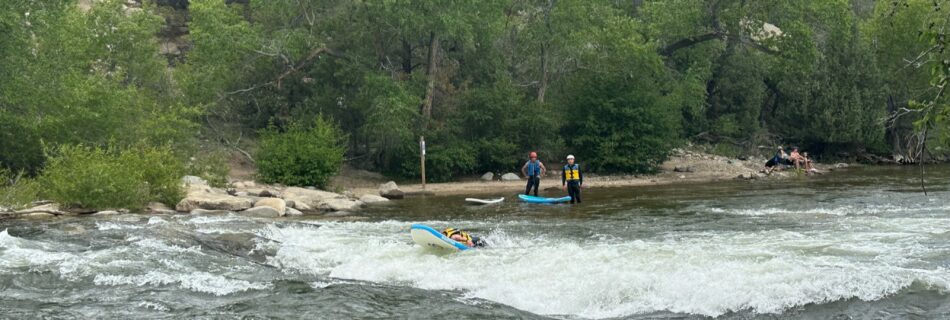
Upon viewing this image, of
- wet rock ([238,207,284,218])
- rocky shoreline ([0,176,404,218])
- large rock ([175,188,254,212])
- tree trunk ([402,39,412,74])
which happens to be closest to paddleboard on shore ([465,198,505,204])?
rocky shoreline ([0,176,404,218])

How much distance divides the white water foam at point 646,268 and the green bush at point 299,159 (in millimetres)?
11828

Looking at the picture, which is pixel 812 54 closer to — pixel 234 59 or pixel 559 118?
pixel 559 118

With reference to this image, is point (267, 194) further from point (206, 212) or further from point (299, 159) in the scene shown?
point (299, 159)

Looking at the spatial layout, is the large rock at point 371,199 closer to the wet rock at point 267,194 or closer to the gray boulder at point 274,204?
the wet rock at point 267,194

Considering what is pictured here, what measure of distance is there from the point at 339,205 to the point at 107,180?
564cm

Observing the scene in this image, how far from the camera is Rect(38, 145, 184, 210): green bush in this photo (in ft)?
60.8

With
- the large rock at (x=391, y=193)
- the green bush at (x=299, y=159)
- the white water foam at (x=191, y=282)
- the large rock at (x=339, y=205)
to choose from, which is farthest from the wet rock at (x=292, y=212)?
the white water foam at (x=191, y=282)

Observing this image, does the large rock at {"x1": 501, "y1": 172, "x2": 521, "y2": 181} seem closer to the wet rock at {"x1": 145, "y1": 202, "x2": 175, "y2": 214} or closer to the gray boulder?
the gray boulder

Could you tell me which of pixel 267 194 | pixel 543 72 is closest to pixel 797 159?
pixel 543 72

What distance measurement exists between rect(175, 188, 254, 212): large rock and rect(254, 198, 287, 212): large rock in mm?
230

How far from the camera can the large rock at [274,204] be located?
66.4 feet

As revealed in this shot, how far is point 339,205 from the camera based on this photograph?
22109mm

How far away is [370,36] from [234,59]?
5114 millimetres

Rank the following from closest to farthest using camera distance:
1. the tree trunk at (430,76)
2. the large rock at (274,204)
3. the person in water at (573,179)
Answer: the large rock at (274,204) < the person in water at (573,179) < the tree trunk at (430,76)
